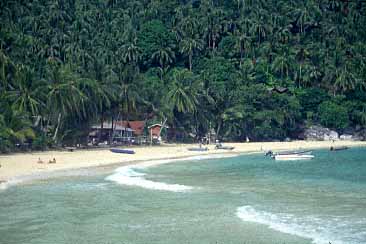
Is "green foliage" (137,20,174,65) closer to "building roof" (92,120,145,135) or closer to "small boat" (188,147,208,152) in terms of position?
"building roof" (92,120,145,135)

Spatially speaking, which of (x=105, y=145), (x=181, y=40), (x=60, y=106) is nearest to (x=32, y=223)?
(x=60, y=106)

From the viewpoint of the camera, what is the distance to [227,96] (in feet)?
254

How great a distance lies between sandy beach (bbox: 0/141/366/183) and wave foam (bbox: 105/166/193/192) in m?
4.63

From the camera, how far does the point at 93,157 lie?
170 ft

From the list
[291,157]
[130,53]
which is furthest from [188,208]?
[130,53]

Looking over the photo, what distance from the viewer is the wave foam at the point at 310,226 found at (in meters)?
19.9

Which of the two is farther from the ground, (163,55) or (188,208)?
(163,55)

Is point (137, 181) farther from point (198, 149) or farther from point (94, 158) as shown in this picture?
point (198, 149)

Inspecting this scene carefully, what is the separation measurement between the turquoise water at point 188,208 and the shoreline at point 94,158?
9.76ft

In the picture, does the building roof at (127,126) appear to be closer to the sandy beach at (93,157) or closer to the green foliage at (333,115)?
the sandy beach at (93,157)

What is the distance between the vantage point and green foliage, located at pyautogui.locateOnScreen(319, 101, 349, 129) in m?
80.2

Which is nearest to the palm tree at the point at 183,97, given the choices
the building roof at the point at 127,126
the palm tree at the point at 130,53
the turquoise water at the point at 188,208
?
the building roof at the point at 127,126

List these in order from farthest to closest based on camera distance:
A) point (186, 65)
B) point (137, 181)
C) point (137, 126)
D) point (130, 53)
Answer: point (186, 65) → point (130, 53) → point (137, 126) → point (137, 181)

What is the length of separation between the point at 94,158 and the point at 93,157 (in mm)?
649
